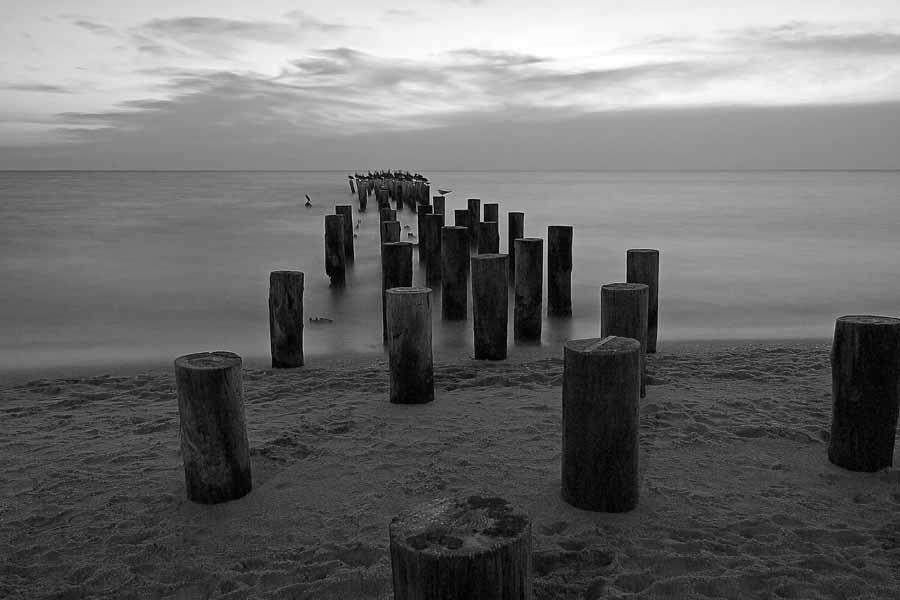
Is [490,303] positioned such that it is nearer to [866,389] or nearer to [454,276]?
[454,276]

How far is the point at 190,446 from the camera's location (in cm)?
347

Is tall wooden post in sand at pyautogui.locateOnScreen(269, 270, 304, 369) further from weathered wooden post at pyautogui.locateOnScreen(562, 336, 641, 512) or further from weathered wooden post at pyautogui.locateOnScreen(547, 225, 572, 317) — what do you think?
weathered wooden post at pyautogui.locateOnScreen(562, 336, 641, 512)

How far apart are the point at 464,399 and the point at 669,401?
1.41 m

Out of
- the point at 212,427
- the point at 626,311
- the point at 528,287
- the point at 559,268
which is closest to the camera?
the point at 212,427

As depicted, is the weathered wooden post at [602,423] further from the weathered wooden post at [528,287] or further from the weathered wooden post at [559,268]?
the weathered wooden post at [559,268]

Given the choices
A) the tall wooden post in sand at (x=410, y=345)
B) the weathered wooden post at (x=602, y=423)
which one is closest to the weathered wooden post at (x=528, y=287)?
the tall wooden post in sand at (x=410, y=345)

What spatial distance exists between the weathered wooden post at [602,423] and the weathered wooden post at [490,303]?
2.55m

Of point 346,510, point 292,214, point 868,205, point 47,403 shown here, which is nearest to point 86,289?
point 47,403

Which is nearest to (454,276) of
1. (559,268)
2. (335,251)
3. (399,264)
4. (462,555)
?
(399,264)

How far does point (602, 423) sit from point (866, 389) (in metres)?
1.47

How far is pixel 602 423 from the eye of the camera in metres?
3.24

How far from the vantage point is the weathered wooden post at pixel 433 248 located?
10656mm

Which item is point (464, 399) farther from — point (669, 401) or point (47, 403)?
point (47, 403)

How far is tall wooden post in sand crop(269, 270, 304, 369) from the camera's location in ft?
19.5
